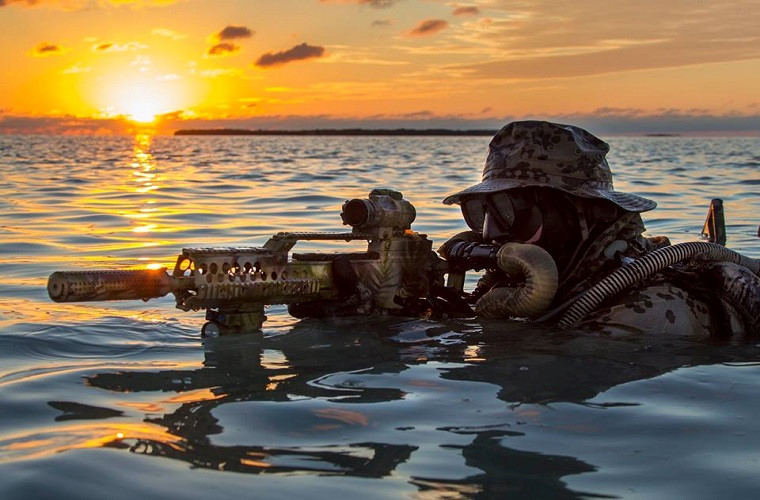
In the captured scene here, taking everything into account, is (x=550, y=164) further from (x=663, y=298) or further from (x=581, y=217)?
(x=663, y=298)

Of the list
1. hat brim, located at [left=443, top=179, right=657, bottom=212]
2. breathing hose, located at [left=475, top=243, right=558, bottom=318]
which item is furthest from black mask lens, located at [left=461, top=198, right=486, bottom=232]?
breathing hose, located at [left=475, top=243, right=558, bottom=318]

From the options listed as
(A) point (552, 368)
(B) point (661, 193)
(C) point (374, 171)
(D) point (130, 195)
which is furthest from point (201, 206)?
(C) point (374, 171)

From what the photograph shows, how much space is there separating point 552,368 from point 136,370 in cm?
229

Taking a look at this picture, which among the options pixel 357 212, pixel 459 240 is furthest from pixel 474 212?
pixel 357 212

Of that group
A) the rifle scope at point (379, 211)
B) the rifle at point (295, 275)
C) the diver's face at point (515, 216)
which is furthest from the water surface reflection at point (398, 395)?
the rifle scope at point (379, 211)

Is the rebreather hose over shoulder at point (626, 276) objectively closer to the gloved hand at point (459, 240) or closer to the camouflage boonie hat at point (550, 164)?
the camouflage boonie hat at point (550, 164)

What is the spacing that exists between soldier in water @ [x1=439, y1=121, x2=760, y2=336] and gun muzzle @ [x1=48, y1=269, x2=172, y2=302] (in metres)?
2.07

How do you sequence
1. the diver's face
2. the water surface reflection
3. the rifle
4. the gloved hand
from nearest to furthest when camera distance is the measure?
the water surface reflection, the rifle, the diver's face, the gloved hand

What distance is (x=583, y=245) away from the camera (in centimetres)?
660

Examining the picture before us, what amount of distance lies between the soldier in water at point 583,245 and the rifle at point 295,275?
34 centimetres

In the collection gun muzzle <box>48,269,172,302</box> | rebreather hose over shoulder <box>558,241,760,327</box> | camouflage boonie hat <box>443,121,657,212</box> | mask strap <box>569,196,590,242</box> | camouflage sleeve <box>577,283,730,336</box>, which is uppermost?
camouflage boonie hat <box>443,121,657,212</box>

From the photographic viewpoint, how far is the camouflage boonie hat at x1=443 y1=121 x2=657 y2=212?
21.4ft

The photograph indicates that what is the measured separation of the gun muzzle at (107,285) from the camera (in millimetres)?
4891

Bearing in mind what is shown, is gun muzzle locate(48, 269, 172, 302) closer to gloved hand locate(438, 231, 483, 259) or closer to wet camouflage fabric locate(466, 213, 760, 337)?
gloved hand locate(438, 231, 483, 259)
